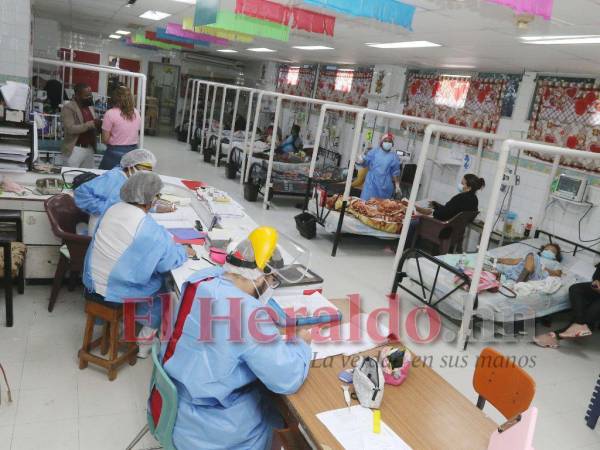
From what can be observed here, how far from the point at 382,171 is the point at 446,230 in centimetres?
179

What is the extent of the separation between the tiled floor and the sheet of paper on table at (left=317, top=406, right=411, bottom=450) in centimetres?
143

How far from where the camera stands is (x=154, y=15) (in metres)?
8.34

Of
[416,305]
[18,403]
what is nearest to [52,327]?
[18,403]

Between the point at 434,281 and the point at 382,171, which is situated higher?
the point at 382,171

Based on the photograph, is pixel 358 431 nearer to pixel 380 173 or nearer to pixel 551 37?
pixel 551 37

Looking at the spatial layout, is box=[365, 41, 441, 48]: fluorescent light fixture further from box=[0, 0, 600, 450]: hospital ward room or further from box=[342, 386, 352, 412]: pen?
box=[342, 386, 352, 412]: pen

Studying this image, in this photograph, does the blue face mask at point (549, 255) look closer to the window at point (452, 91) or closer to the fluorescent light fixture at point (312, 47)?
the window at point (452, 91)

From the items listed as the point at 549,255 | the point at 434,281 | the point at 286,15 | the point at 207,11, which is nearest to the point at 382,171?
the point at 549,255

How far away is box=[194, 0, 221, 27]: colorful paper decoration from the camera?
4.88 m

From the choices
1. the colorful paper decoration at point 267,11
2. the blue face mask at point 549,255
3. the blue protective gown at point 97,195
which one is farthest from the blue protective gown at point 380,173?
the blue protective gown at point 97,195

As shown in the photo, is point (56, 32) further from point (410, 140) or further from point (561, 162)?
point (561, 162)

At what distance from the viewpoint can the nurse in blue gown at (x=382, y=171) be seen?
799 cm

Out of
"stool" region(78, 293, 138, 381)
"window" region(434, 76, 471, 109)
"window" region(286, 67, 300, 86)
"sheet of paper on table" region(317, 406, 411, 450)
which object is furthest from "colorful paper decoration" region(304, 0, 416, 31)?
"window" region(286, 67, 300, 86)

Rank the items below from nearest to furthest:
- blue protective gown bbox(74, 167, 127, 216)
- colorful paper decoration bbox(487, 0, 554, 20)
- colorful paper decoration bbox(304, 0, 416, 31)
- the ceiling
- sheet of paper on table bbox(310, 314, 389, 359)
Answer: sheet of paper on table bbox(310, 314, 389, 359) < colorful paper decoration bbox(487, 0, 554, 20) < colorful paper decoration bbox(304, 0, 416, 31) < blue protective gown bbox(74, 167, 127, 216) < the ceiling
